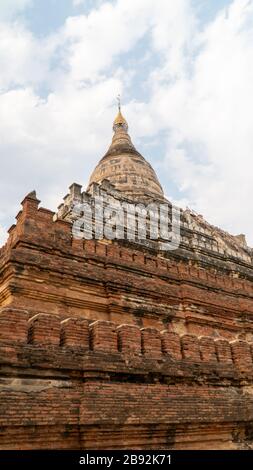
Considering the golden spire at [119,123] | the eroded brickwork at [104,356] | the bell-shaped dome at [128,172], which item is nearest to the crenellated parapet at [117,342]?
the eroded brickwork at [104,356]

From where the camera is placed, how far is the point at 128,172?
28531mm

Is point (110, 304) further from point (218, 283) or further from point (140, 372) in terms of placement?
point (218, 283)

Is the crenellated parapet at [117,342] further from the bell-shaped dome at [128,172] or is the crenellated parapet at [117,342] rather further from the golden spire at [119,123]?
the golden spire at [119,123]

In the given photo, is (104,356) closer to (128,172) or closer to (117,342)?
(117,342)

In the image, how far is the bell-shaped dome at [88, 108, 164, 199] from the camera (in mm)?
26837

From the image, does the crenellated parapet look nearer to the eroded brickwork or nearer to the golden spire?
the eroded brickwork

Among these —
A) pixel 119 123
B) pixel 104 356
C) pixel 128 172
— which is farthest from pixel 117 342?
pixel 119 123

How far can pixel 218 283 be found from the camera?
1359 cm

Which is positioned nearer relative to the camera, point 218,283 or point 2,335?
point 2,335

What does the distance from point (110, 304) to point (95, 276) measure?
78 cm

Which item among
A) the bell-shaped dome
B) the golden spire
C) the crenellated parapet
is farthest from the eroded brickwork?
the golden spire

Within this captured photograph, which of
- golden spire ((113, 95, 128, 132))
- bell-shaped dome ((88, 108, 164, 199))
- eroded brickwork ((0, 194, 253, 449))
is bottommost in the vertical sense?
eroded brickwork ((0, 194, 253, 449))

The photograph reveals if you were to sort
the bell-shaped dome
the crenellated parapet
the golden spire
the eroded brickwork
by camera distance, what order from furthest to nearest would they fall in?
the golden spire < the bell-shaped dome < the crenellated parapet < the eroded brickwork
